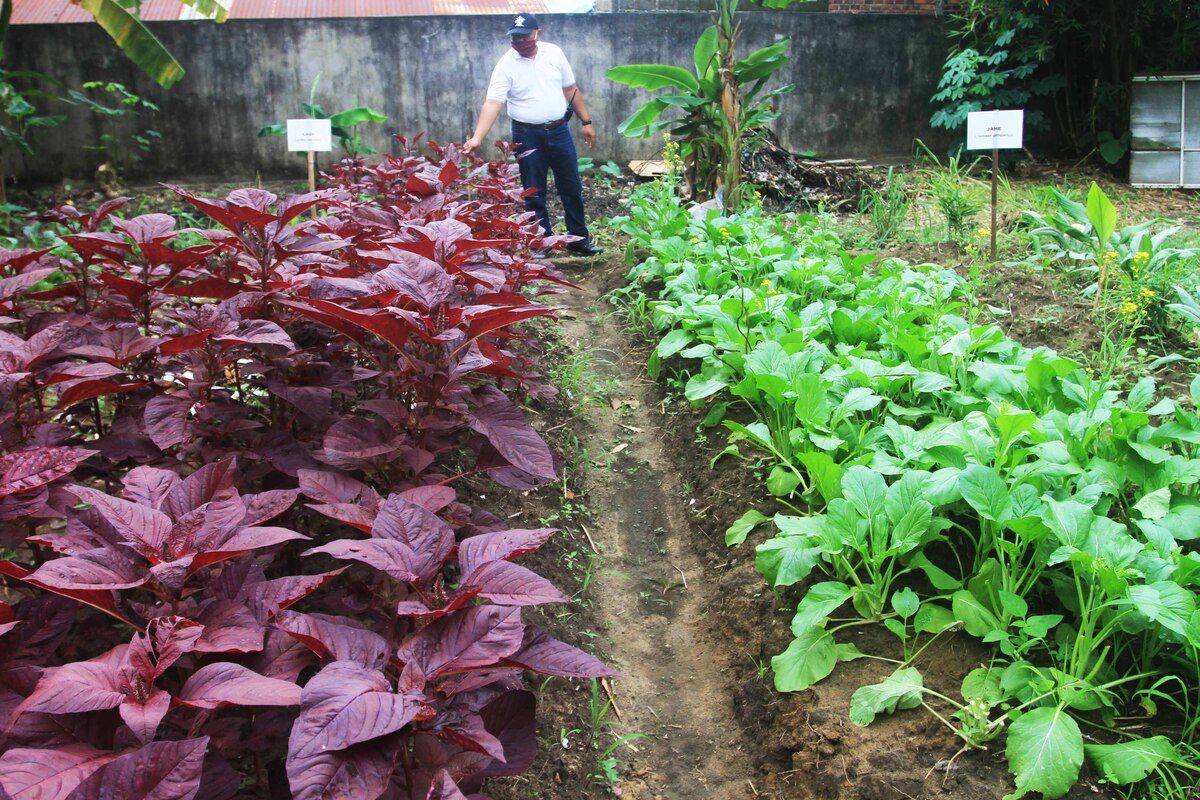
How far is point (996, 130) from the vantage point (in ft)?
16.8

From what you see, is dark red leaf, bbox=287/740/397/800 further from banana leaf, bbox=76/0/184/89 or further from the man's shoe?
the man's shoe

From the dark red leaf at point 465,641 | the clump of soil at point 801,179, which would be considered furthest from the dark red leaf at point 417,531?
the clump of soil at point 801,179

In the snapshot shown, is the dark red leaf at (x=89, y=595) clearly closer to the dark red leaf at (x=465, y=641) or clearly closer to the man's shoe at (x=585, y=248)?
the dark red leaf at (x=465, y=641)

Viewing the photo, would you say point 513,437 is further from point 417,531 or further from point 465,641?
point 465,641

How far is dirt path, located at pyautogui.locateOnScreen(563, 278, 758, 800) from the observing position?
240 cm

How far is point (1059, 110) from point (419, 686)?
1196 cm

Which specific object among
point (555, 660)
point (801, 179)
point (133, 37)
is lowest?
point (555, 660)

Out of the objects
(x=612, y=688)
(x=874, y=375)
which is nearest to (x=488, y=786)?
(x=612, y=688)

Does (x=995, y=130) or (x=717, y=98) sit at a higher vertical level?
(x=717, y=98)

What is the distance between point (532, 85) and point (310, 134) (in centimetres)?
218

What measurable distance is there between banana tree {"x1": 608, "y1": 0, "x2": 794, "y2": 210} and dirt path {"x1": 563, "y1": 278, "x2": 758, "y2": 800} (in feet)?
10.6

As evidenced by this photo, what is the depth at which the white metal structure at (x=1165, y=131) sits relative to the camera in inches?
381

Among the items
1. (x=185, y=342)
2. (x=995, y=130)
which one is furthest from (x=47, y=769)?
(x=995, y=130)

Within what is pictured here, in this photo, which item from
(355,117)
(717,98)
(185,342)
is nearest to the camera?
(185,342)
